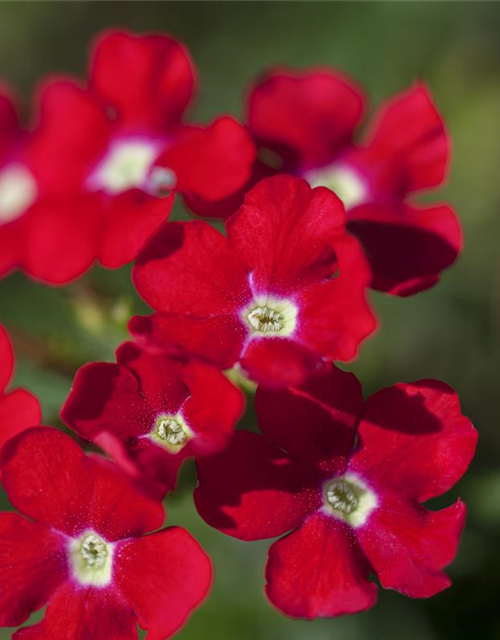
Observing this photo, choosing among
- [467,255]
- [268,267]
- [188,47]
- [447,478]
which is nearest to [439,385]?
[447,478]

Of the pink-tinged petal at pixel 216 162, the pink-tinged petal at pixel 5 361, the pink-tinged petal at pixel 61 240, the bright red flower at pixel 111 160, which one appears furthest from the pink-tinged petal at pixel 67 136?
the pink-tinged petal at pixel 5 361

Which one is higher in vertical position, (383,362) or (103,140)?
(103,140)

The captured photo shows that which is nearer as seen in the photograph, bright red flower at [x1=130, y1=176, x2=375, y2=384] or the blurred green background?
bright red flower at [x1=130, y1=176, x2=375, y2=384]

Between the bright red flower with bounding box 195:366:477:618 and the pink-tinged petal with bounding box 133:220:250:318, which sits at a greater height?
the pink-tinged petal with bounding box 133:220:250:318

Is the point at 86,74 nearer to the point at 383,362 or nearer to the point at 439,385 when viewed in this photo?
the point at 383,362

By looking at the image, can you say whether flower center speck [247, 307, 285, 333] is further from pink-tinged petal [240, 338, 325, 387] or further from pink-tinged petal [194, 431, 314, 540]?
pink-tinged petal [194, 431, 314, 540]

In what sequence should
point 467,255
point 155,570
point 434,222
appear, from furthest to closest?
1. point 467,255
2. point 434,222
3. point 155,570

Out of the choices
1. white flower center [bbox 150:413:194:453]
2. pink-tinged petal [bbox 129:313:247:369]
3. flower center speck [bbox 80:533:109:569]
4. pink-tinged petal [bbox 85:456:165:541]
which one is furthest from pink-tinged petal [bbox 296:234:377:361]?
flower center speck [bbox 80:533:109:569]
